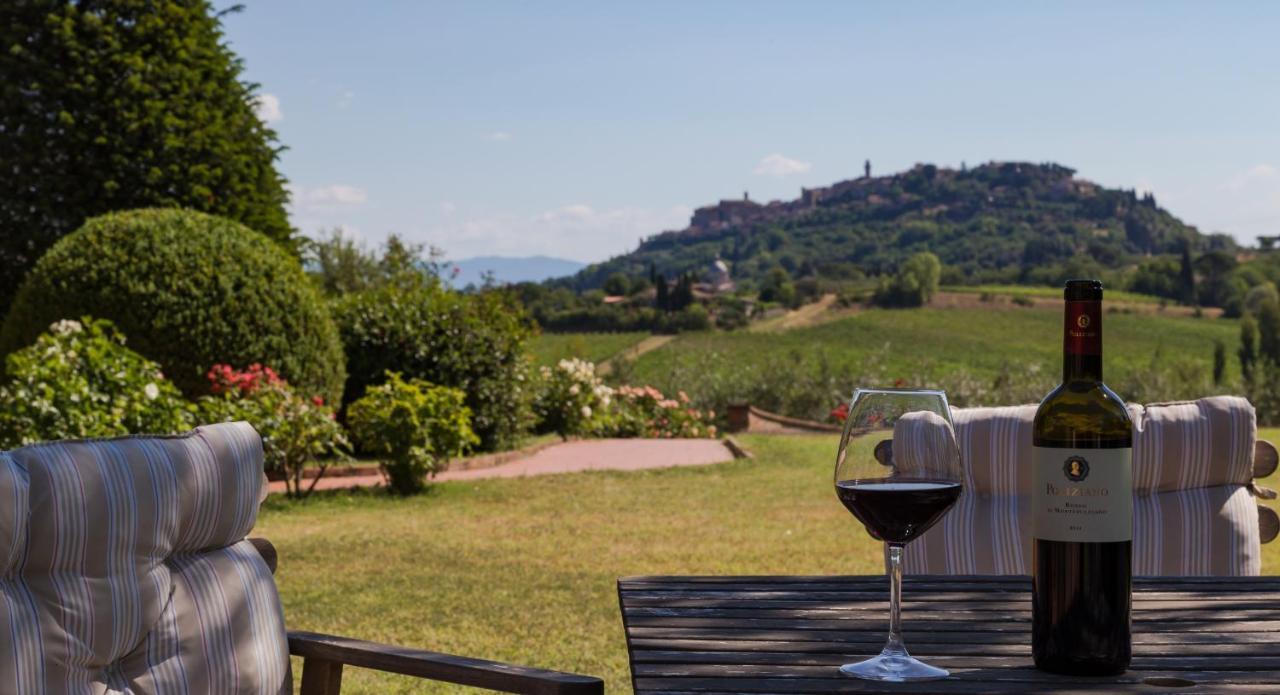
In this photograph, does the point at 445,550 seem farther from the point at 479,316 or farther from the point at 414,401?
the point at 479,316

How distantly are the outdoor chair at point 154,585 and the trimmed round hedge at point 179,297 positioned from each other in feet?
26.5

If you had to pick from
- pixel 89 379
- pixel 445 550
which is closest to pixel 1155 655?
pixel 445 550

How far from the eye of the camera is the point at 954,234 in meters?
87.2

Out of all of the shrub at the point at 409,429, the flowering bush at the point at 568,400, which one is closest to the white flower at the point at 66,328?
the shrub at the point at 409,429

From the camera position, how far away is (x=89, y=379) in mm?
7734

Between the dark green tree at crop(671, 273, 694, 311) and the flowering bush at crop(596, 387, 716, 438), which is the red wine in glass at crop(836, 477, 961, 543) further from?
the dark green tree at crop(671, 273, 694, 311)

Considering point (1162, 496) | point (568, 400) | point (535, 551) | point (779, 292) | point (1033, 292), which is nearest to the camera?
point (1162, 496)

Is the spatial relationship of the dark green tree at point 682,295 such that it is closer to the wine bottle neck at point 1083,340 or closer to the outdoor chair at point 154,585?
the outdoor chair at point 154,585

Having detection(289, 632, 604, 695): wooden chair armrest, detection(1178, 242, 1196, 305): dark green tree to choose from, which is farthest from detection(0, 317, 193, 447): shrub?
detection(1178, 242, 1196, 305): dark green tree

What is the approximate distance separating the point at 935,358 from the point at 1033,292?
66.0 feet

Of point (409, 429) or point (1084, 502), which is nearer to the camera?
point (1084, 502)

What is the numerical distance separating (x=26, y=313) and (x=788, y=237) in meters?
92.1

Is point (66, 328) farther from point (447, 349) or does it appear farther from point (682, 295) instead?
point (682, 295)

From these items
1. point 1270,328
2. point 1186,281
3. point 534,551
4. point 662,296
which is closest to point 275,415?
point 534,551
